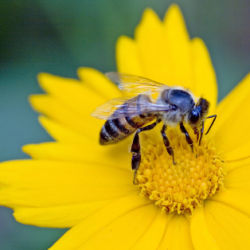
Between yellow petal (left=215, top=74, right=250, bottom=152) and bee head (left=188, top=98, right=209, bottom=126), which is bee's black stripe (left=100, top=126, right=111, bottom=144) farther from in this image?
yellow petal (left=215, top=74, right=250, bottom=152)

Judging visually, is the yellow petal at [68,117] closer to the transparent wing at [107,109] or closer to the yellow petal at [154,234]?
the transparent wing at [107,109]

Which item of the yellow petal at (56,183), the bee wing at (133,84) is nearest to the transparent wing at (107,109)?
the bee wing at (133,84)

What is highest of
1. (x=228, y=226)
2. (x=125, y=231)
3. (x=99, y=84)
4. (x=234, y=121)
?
(x=99, y=84)

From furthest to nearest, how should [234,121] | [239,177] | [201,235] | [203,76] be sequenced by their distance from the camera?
[203,76] < [234,121] < [239,177] < [201,235]

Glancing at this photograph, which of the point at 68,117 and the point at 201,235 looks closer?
the point at 201,235

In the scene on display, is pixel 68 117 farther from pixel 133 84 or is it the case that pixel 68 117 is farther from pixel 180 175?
pixel 180 175

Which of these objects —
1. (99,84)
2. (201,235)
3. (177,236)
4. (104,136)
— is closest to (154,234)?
(177,236)
